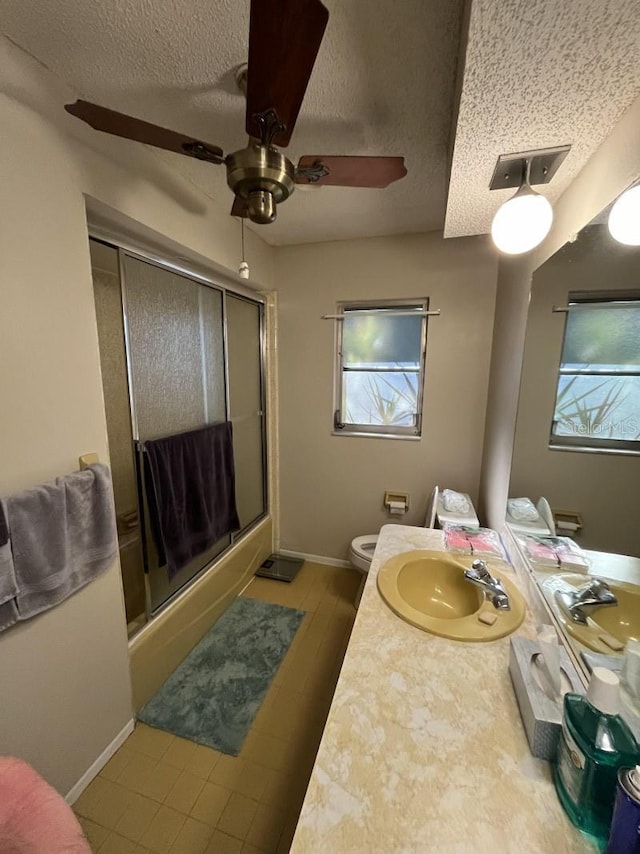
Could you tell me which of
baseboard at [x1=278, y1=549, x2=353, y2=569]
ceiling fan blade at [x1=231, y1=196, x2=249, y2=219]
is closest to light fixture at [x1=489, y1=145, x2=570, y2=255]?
ceiling fan blade at [x1=231, y1=196, x2=249, y2=219]

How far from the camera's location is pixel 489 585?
1104 mm

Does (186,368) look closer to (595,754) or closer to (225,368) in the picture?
(225,368)

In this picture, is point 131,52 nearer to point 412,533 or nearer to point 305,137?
point 305,137

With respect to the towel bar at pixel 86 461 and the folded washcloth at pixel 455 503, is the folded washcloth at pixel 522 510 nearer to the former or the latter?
the folded washcloth at pixel 455 503

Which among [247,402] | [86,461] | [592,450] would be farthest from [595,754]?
[247,402]

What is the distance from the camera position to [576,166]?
1.02m

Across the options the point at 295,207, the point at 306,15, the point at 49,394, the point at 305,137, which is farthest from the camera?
the point at 295,207

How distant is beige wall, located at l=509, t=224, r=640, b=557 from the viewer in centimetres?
85

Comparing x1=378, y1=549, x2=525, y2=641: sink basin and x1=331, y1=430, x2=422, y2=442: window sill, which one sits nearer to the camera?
x1=378, y1=549, x2=525, y2=641: sink basin

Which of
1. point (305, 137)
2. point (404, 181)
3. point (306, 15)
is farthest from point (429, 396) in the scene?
point (306, 15)

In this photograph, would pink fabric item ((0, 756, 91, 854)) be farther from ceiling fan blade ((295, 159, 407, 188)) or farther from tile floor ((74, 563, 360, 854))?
ceiling fan blade ((295, 159, 407, 188))

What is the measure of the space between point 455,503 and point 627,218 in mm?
1495

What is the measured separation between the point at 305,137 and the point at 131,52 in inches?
23.0

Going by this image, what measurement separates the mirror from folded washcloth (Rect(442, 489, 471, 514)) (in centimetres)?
67
